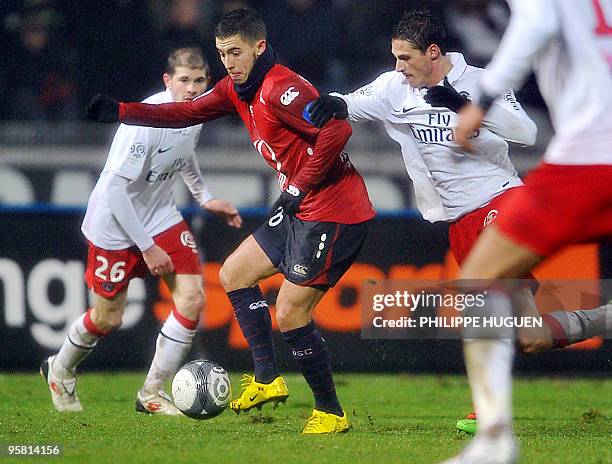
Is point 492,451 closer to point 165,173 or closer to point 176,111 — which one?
point 176,111

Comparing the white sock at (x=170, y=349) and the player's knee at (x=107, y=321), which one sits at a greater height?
the player's knee at (x=107, y=321)

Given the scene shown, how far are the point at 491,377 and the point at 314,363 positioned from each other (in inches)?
79.5

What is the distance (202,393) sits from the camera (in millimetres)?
6266

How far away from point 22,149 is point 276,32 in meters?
2.71

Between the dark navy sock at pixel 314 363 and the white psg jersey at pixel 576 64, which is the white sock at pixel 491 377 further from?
the dark navy sock at pixel 314 363

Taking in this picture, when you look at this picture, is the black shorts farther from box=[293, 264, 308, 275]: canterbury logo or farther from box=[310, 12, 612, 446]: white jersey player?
box=[310, 12, 612, 446]: white jersey player

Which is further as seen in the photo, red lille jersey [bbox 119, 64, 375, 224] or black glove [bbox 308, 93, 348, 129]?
red lille jersey [bbox 119, 64, 375, 224]

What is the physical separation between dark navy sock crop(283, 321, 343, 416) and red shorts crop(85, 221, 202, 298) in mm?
1450

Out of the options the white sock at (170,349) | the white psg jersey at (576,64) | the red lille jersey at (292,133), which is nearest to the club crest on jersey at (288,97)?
the red lille jersey at (292,133)

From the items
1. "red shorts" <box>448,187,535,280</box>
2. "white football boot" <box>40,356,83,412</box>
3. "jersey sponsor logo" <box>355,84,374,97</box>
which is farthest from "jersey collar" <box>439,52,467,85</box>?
"white football boot" <box>40,356,83,412</box>

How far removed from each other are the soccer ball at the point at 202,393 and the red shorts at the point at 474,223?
4.94ft

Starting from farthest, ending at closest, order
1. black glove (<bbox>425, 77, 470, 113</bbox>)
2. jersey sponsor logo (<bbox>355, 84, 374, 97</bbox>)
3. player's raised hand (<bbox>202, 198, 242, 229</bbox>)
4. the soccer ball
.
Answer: player's raised hand (<bbox>202, 198, 242, 229</bbox>) → jersey sponsor logo (<bbox>355, 84, 374, 97</bbox>) → the soccer ball → black glove (<bbox>425, 77, 470, 113</bbox>)

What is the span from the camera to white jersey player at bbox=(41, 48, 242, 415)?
7105 mm

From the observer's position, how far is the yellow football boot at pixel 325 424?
609cm
